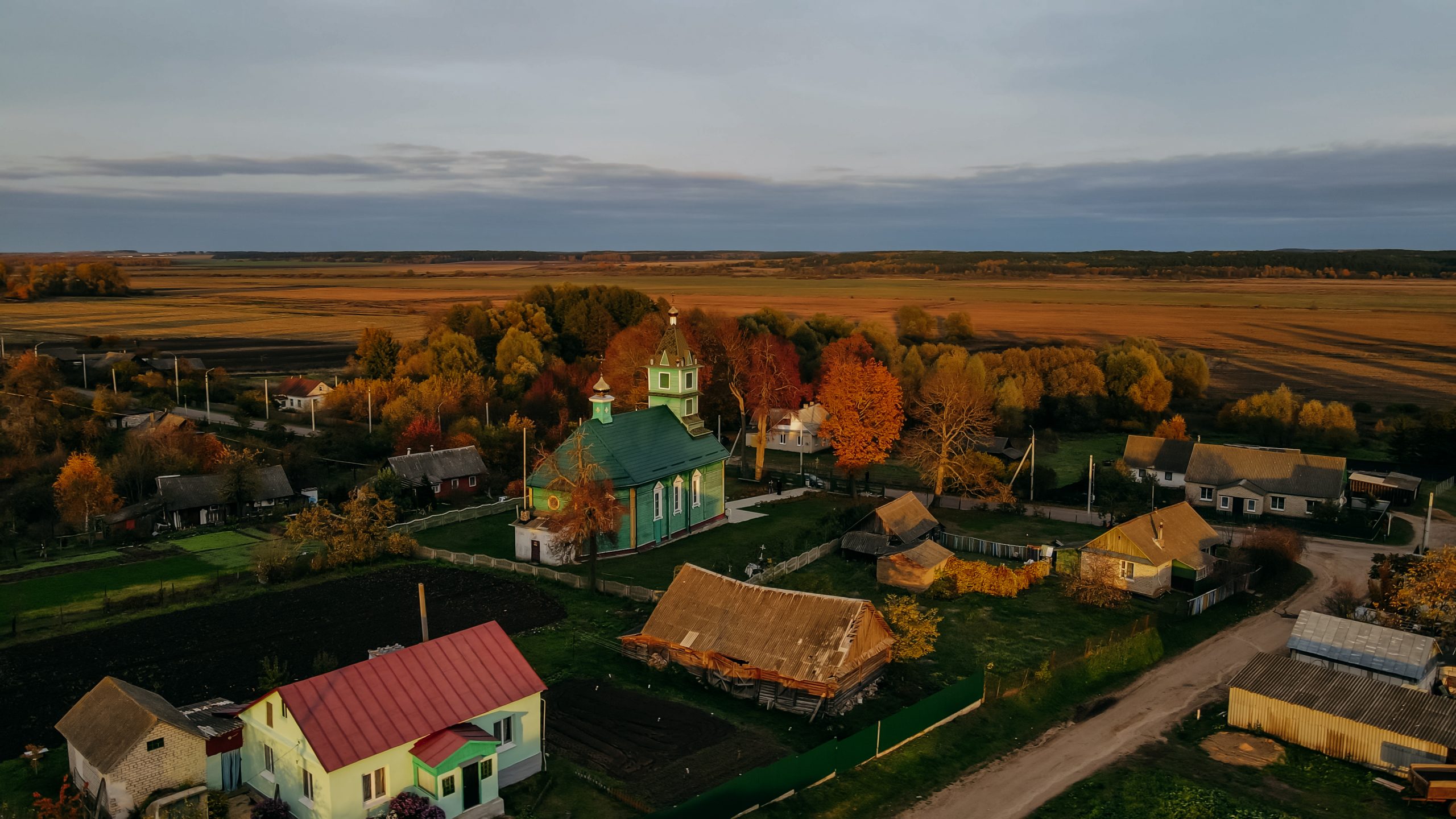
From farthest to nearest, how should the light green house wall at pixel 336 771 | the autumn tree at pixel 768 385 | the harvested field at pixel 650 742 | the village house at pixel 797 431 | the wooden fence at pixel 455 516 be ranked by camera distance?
1. the village house at pixel 797 431
2. the autumn tree at pixel 768 385
3. the wooden fence at pixel 455 516
4. the harvested field at pixel 650 742
5. the light green house wall at pixel 336 771

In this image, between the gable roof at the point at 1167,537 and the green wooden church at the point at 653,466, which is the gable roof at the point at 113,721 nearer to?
the green wooden church at the point at 653,466

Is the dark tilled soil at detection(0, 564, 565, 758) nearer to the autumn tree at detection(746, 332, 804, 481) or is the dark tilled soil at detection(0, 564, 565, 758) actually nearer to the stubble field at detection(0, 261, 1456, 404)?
the autumn tree at detection(746, 332, 804, 481)

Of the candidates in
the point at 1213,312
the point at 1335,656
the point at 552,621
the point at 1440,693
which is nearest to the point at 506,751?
the point at 552,621

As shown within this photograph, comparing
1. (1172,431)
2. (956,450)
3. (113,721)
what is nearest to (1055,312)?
(1172,431)

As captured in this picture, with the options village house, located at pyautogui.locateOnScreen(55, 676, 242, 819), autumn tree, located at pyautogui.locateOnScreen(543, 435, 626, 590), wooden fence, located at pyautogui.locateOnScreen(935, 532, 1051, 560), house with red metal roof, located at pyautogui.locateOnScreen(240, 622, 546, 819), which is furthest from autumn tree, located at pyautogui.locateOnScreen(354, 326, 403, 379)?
house with red metal roof, located at pyautogui.locateOnScreen(240, 622, 546, 819)

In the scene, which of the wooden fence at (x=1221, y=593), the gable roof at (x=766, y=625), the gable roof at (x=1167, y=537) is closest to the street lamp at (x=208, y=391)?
the gable roof at (x=766, y=625)

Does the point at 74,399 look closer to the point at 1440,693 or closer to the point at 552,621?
the point at 552,621

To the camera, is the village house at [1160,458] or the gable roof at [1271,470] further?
the village house at [1160,458]
